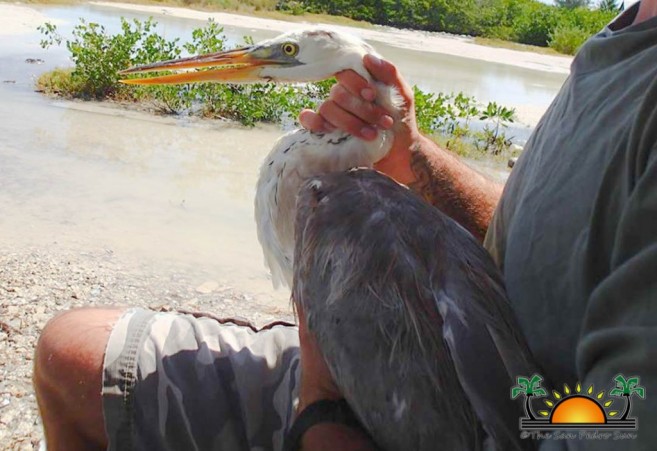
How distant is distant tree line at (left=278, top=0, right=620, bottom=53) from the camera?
33.0 metres

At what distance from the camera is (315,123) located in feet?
7.39

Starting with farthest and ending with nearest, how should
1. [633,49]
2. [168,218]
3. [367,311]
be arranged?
[168,218] → [367,311] → [633,49]

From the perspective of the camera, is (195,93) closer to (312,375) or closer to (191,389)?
(191,389)

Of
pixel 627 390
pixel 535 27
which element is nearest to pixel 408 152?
pixel 627 390

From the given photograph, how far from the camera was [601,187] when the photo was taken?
3.53 ft

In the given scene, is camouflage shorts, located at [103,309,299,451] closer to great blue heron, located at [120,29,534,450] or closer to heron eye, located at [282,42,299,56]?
great blue heron, located at [120,29,534,450]

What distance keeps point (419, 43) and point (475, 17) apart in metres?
10.9

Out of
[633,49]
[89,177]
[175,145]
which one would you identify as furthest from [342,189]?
[175,145]

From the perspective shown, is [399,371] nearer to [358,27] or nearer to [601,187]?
[601,187]

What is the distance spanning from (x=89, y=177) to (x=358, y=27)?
27472 mm

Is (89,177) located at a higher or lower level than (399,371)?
lower

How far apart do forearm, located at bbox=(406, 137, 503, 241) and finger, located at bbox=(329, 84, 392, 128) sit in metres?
0.20

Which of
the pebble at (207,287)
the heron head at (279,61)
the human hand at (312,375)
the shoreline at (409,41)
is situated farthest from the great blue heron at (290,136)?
the shoreline at (409,41)

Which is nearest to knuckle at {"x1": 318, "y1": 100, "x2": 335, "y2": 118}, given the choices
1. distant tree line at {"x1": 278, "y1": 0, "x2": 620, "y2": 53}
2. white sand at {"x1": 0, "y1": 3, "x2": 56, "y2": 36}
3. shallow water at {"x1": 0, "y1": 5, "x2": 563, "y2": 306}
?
shallow water at {"x1": 0, "y1": 5, "x2": 563, "y2": 306}
